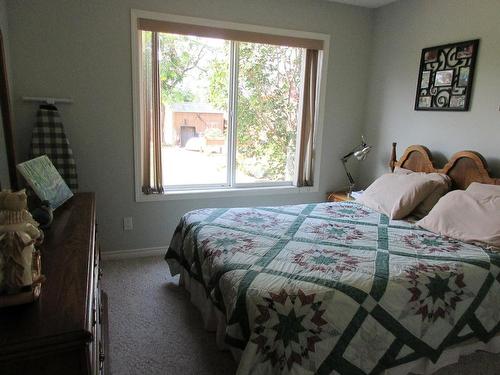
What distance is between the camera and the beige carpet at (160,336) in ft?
6.34

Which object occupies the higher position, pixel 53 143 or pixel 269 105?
pixel 269 105

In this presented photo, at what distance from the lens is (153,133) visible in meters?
3.11

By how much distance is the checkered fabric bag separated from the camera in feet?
8.70

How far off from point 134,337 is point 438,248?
6.30ft

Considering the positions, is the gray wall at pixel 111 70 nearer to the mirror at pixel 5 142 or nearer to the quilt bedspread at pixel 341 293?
the mirror at pixel 5 142

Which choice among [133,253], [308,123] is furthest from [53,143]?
[308,123]

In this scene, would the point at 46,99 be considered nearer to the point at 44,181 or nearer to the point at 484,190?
the point at 44,181

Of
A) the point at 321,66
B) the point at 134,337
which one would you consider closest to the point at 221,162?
the point at 321,66

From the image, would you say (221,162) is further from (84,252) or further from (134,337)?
(84,252)

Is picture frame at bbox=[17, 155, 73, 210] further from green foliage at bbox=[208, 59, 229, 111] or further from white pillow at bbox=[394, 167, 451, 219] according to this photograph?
white pillow at bbox=[394, 167, 451, 219]

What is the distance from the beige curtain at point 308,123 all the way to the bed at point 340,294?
1.34 meters

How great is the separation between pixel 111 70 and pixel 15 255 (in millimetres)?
2343

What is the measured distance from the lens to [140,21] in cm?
287

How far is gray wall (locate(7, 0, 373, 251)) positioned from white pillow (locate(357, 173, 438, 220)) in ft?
3.31
